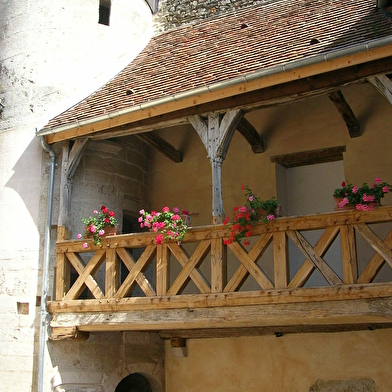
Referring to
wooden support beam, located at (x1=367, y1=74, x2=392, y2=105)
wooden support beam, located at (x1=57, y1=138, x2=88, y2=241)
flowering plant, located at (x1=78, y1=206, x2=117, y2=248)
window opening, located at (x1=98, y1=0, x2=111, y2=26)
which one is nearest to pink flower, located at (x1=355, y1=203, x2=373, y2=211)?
wooden support beam, located at (x1=367, y1=74, x2=392, y2=105)

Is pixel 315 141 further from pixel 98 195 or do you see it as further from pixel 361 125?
pixel 98 195

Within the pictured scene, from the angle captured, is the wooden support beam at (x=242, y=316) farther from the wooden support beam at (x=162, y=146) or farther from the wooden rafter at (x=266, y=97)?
the wooden support beam at (x=162, y=146)

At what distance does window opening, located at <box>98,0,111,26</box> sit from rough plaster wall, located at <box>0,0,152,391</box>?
143 millimetres

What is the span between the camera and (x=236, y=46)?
309 inches

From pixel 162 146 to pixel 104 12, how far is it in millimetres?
2230

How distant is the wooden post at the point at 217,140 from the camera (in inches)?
260

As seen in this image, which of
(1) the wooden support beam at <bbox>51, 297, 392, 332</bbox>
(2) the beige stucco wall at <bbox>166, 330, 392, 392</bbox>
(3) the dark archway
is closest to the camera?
(1) the wooden support beam at <bbox>51, 297, 392, 332</bbox>

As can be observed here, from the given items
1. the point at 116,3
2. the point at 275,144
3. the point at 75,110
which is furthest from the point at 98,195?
the point at 116,3

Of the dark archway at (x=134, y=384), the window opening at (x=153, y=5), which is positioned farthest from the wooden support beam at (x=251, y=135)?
the dark archway at (x=134, y=384)

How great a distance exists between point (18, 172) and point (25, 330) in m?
1.98

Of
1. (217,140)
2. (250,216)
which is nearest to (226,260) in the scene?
(250,216)

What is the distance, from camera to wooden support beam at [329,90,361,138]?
7036 mm

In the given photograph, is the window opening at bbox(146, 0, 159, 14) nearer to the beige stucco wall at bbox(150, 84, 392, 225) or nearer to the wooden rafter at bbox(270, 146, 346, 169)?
the beige stucco wall at bbox(150, 84, 392, 225)

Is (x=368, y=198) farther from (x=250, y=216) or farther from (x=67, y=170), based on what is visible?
(x=67, y=170)
